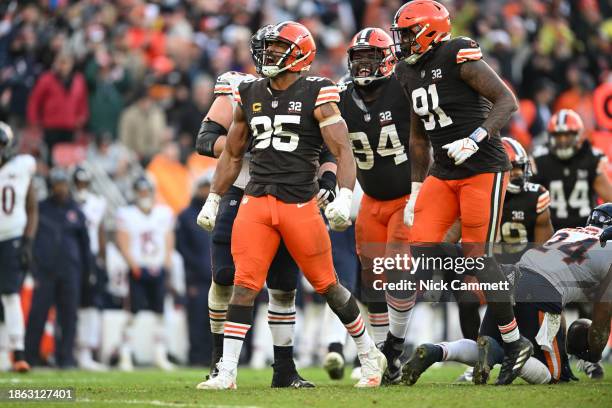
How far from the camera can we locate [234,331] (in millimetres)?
7758

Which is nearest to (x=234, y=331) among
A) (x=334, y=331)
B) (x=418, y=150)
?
(x=418, y=150)

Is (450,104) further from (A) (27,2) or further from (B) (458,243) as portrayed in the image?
(A) (27,2)

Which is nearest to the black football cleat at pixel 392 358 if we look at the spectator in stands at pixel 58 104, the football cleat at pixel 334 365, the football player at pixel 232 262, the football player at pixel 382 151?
the football player at pixel 382 151

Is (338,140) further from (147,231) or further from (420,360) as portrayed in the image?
→ (147,231)

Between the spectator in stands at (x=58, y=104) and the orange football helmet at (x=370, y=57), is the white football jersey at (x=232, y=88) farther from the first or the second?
the spectator in stands at (x=58, y=104)

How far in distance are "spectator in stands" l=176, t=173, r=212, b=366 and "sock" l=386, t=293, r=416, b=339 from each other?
5897 mm

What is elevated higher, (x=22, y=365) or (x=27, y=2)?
(x=27, y=2)

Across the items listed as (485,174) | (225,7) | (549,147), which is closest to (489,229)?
(485,174)

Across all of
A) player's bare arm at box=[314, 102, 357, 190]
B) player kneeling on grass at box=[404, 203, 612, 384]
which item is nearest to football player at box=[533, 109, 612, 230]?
player kneeling on grass at box=[404, 203, 612, 384]

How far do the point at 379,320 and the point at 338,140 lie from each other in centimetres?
210

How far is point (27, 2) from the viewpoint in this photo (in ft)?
57.4

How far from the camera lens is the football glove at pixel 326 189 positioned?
8.25 metres

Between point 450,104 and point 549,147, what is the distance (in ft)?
11.4

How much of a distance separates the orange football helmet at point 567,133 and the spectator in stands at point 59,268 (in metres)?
5.54
